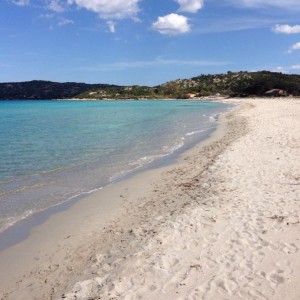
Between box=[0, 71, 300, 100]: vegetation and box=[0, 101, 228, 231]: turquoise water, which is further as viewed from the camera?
box=[0, 71, 300, 100]: vegetation

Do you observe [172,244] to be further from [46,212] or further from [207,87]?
[207,87]

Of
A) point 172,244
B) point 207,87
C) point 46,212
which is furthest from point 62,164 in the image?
point 207,87

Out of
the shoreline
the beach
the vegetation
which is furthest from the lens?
the vegetation

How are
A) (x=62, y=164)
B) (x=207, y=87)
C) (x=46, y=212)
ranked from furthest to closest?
(x=207, y=87) < (x=62, y=164) < (x=46, y=212)

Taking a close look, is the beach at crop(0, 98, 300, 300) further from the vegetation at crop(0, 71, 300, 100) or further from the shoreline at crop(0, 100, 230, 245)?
the vegetation at crop(0, 71, 300, 100)

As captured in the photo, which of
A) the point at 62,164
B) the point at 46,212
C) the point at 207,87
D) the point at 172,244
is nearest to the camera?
the point at 172,244

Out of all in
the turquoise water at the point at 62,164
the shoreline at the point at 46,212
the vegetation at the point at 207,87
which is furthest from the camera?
the vegetation at the point at 207,87

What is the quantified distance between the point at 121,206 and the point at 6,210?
10.6 ft

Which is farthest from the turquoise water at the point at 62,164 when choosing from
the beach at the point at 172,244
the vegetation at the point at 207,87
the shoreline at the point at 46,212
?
the vegetation at the point at 207,87

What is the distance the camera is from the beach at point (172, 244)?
5.73 meters

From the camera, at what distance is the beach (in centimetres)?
573

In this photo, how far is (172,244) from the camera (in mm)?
7219

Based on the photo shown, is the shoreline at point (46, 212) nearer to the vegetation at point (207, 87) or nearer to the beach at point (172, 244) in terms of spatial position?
the beach at point (172, 244)

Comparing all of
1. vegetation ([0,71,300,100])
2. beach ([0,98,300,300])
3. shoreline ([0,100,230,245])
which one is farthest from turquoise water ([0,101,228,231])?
vegetation ([0,71,300,100])
